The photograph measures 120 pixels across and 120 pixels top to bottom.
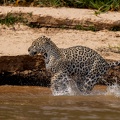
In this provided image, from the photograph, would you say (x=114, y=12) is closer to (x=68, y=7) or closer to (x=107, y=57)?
(x=68, y=7)

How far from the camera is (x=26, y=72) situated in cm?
1165

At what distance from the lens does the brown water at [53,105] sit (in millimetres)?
9766

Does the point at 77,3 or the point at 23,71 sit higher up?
the point at 77,3

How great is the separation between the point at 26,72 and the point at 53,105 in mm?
1400

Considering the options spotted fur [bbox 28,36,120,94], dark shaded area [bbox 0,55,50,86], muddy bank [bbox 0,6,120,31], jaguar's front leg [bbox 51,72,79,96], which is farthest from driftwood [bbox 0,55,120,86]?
muddy bank [bbox 0,6,120,31]

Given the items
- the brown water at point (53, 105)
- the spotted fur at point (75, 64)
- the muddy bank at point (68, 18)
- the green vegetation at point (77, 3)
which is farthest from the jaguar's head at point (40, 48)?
the green vegetation at point (77, 3)

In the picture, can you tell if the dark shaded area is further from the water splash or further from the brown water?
the water splash

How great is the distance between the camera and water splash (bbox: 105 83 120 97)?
11.3m

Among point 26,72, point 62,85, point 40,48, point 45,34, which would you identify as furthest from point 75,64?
point 45,34

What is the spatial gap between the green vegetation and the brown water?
3.08 m

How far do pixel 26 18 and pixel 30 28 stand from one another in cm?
27

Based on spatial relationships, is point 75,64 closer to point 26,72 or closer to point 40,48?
point 40,48

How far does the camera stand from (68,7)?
580 inches

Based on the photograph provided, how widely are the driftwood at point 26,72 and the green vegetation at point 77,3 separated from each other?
116 inches
